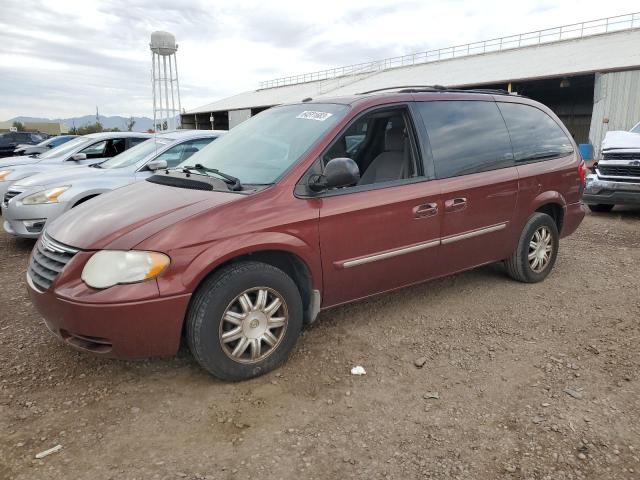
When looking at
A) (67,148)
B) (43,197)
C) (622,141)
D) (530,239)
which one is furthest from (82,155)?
(622,141)

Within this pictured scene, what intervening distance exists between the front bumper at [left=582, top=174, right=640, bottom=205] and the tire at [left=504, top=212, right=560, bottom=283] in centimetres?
370

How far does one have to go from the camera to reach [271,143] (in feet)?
11.9

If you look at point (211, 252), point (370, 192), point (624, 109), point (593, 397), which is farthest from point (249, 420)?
point (624, 109)

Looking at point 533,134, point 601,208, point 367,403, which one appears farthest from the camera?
point 601,208

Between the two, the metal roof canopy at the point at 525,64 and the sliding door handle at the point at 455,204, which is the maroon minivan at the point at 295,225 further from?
the metal roof canopy at the point at 525,64

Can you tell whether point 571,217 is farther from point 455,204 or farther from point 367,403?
point 367,403

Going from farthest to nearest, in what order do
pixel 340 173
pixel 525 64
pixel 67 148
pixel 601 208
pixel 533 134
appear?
pixel 525 64
pixel 601 208
pixel 67 148
pixel 533 134
pixel 340 173

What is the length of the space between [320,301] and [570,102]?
95.4 feet

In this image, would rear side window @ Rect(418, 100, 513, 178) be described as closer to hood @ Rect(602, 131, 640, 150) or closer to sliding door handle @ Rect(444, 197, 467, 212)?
sliding door handle @ Rect(444, 197, 467, 212)

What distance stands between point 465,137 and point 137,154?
481 centimetres

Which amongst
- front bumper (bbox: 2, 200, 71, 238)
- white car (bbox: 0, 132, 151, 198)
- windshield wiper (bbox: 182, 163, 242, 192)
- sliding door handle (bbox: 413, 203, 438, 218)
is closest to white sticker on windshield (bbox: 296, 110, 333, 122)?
windshield wiper (bbox: 182, 163, 242, 192)

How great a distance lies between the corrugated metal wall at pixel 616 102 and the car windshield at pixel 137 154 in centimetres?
1704

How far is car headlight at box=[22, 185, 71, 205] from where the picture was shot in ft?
19.8

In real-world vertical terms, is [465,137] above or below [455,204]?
above
